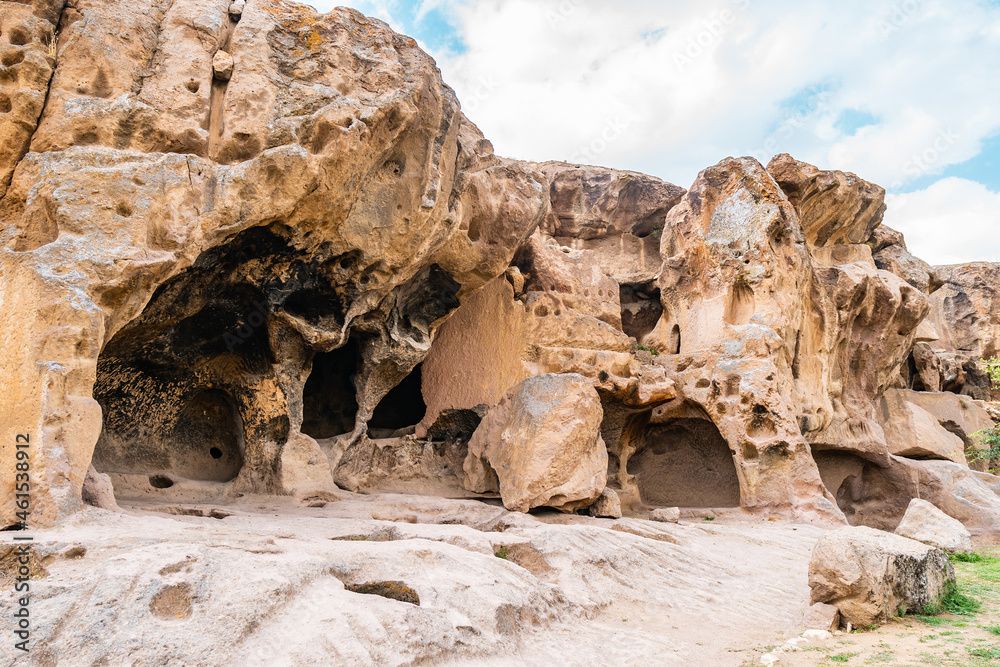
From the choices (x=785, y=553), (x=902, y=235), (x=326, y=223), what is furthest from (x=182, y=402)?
(x=902, y=235)

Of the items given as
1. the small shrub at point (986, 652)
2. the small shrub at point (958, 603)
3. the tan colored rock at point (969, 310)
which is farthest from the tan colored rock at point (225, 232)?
the tan colored rock at point (969, 310)

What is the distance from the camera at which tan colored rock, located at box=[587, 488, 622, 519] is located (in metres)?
7.30

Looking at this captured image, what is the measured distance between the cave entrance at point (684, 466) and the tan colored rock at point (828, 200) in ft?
15.1

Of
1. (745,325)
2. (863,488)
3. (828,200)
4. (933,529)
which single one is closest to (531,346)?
(745,325)

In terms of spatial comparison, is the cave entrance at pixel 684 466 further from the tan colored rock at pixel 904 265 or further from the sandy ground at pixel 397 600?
the tan colored rock at pixel 904 265

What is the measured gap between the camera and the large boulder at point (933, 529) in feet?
21.7

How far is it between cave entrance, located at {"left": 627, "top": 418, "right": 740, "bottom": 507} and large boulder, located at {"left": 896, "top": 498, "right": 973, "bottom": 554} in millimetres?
3853

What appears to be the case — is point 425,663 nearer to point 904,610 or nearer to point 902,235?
point 904,610

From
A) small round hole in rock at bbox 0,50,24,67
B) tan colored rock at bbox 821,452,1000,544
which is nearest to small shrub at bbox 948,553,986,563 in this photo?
tan colored rock at bbox 821,452,1000,544

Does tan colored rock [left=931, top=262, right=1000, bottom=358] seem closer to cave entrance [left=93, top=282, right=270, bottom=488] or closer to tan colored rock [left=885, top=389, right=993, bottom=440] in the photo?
tan colored rock [left=885, top=389, right=993, bottom=440]

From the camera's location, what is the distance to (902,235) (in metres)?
15.2

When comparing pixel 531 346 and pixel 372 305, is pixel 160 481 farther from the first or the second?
pixel 531 346

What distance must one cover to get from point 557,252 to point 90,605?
8249mm

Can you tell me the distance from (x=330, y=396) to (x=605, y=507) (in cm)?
426
